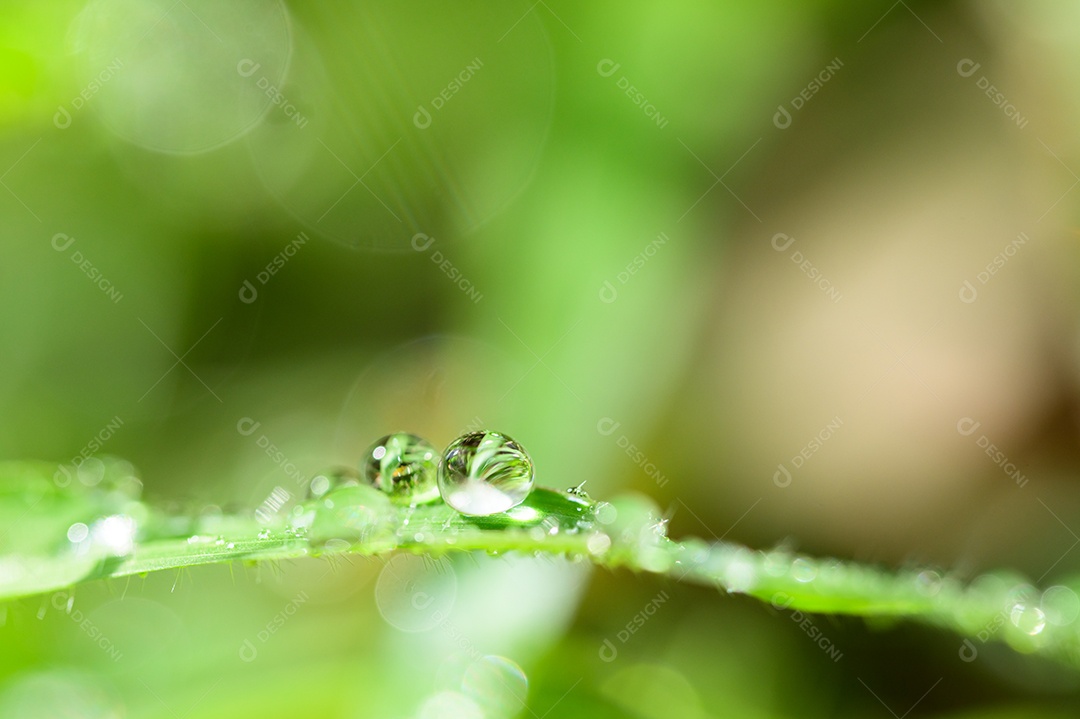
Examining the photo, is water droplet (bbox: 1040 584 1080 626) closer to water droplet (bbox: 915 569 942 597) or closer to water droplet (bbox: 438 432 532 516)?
water droplet (bbox: 915 569 942 597)

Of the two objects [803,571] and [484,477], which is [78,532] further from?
[803,571]

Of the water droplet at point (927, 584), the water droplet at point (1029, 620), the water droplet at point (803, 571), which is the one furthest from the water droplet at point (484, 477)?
the water droplet at point (1029, 620)

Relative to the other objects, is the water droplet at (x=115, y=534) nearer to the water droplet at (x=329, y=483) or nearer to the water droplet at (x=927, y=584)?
the water droplet at (x=329, y=483)

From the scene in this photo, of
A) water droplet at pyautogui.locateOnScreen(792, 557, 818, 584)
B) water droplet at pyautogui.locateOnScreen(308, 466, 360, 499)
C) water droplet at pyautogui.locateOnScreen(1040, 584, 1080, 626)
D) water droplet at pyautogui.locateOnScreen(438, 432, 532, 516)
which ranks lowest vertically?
water droplet at pyautogui.locateOnScreen(308, 466, 360, 499)

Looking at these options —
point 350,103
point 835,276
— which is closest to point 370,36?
point 350,103

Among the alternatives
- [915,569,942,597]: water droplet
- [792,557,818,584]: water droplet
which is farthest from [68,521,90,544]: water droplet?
[915,569,942,597]: water droplet

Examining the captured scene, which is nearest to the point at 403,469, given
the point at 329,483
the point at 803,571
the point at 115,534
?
the point at 329,483
